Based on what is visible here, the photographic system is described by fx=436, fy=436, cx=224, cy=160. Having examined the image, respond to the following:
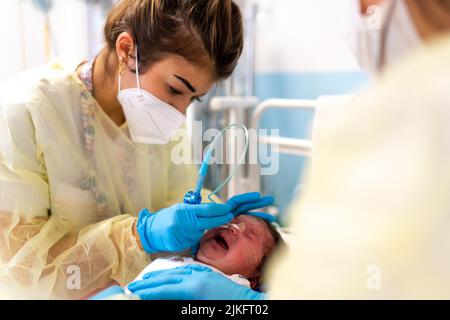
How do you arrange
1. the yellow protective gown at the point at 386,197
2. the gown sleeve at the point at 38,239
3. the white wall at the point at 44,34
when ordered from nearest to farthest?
the yellow protective gown at the point at 386,197
the gown sleeve at the point at 38,239
the white wall at the point at 44,34

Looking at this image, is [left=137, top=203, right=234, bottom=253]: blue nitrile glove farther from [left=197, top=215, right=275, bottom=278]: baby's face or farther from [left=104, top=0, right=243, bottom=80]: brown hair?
[left=104, top=0, right=243, bottom=80]: brown hair

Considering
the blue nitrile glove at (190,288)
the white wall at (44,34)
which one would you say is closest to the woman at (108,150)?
the blue nitrile glove at (190,288)

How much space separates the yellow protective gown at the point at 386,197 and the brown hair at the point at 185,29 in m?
0.56

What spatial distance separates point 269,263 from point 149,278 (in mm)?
282

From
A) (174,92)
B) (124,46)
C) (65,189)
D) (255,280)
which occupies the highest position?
(124,46)

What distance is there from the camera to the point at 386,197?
57 centimetres

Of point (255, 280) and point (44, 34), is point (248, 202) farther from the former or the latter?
point (44, 34)

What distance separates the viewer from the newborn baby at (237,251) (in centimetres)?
110

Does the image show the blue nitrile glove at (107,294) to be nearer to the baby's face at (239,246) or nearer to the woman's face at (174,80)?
the baby's face at (239,246)

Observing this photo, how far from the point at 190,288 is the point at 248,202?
411 millimetres

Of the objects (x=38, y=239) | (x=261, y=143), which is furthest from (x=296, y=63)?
(x=38, y=239)

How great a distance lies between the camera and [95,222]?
46.5 inches
